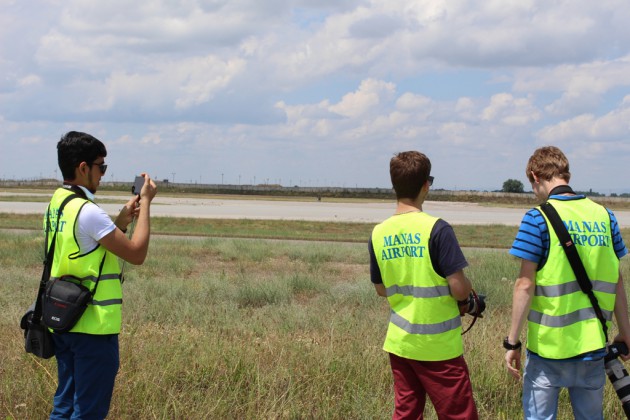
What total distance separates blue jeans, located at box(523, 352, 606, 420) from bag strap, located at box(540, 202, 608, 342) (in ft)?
0.96

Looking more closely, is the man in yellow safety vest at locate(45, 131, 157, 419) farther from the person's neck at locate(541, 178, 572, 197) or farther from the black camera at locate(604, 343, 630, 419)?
the black camera at locate(604, 343, 630, 419)

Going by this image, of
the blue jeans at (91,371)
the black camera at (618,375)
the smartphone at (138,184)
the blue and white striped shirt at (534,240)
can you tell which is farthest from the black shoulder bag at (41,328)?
the black camera at (618,375)

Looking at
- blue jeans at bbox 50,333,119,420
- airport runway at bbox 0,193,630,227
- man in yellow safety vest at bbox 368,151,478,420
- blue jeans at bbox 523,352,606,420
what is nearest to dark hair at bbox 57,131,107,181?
blue jeans at bbox 50,333,119,420

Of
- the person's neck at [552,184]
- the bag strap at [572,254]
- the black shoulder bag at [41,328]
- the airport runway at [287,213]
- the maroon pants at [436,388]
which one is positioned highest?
the person's neck at [552,184]

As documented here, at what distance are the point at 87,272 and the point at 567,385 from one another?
2.56m

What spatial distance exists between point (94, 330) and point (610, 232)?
273 centimetres

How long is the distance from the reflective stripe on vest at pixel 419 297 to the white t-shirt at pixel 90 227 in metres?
1.47

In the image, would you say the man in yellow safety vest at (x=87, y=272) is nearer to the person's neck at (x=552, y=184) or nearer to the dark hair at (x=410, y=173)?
the dark hair at (x=410, y=173)

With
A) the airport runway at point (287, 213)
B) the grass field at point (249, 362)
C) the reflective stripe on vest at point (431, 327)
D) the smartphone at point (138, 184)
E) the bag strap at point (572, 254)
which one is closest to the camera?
the bag strap at point (572, 254)

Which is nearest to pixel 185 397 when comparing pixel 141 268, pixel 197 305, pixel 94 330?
pixel 94 330

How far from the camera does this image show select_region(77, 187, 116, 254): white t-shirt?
10.9 ft

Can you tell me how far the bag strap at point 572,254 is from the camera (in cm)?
330

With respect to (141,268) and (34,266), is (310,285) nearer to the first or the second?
(141,268)

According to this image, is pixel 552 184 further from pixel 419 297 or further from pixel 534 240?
pixel 419 297
